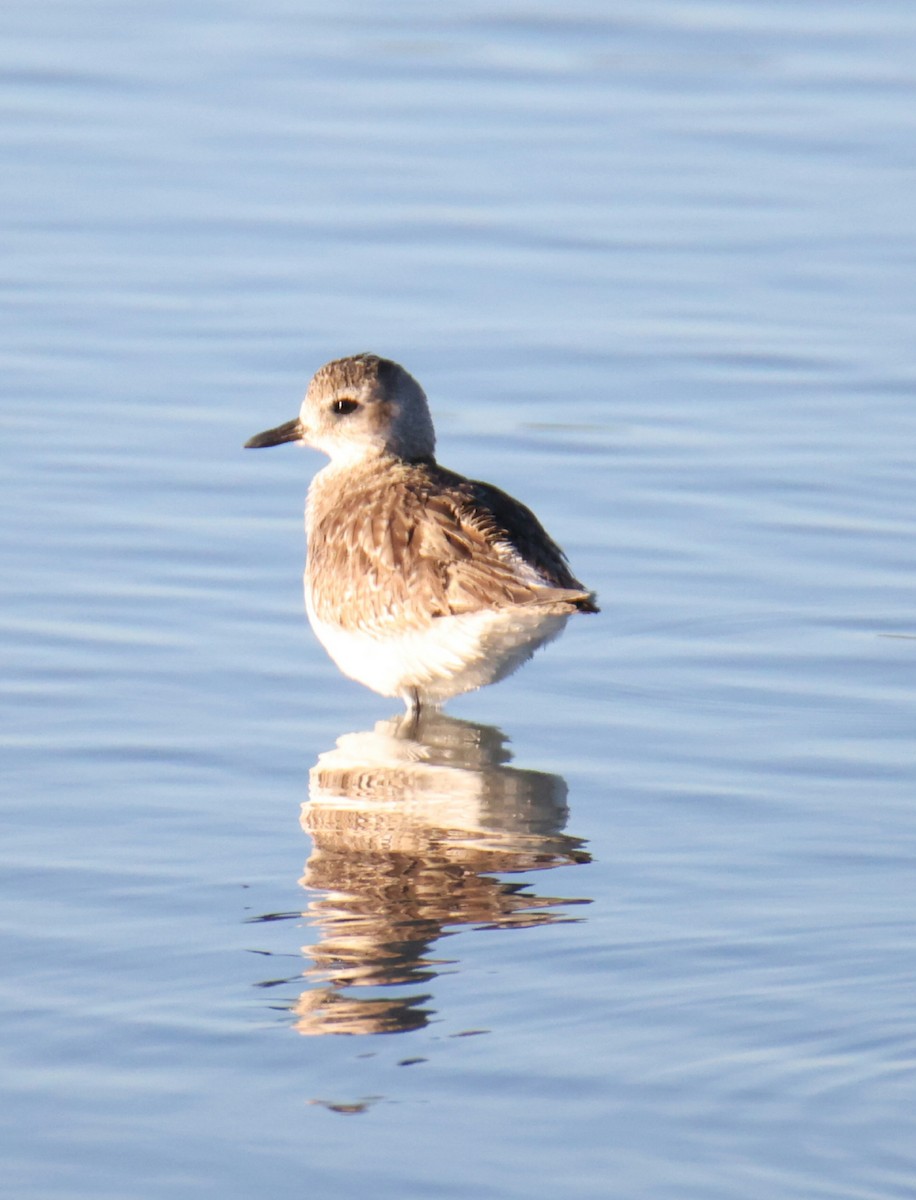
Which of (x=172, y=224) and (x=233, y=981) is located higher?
(x=172, y=224)

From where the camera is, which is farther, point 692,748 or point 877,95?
point 877,95

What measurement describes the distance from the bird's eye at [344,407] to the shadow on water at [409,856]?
1.37 meters

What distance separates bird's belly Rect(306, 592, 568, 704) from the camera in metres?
7.75

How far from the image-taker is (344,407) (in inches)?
358

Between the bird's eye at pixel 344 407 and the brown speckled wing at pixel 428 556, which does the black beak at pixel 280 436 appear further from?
the brown speckled wing at pixel 428 556

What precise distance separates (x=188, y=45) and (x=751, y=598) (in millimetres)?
8267

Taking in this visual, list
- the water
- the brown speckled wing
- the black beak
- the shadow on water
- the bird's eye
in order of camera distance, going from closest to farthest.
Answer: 1. the water
2. the shadow on water
3. the brown speckled wing
4. the bird's eye
5. the black beak

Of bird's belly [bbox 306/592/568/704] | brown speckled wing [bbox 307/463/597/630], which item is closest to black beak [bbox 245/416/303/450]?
brown speckled wing [bbox 307/463/597/630]

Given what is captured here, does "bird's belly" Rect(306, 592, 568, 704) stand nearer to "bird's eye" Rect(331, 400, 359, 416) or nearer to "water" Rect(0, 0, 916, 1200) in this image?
"water" Rect(0, 0, 916, 1200)

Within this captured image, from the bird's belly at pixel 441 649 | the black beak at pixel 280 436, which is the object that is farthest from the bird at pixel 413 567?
the black beak at pixel 280 436

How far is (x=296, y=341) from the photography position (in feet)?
38.1

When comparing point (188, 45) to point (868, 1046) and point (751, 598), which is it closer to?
point (751, 598)

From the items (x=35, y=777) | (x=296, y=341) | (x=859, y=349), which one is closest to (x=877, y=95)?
(x=859, y=349)

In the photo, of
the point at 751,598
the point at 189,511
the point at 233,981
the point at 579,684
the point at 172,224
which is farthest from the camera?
the point at 172,224
